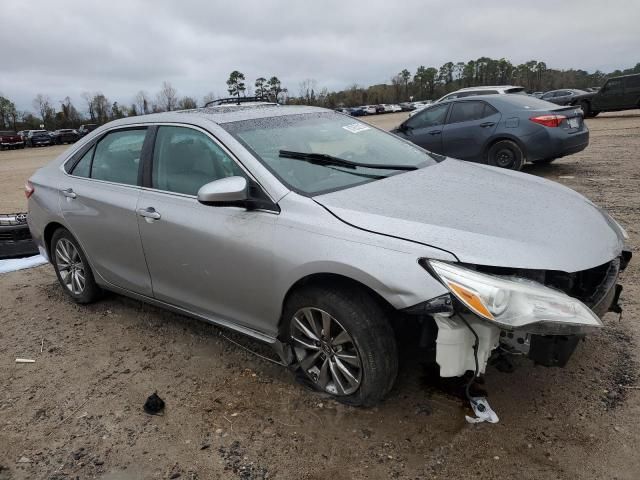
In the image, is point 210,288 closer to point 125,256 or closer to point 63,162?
point 125,256

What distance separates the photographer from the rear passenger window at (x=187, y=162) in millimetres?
3252

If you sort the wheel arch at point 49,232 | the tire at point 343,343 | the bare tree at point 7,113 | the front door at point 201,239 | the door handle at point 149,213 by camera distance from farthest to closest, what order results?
the bare tree at point 7,113 < the wheel arch at point 49,232 < the door handle at point 149,213 < the front door at point 201,239 < the tire at point 343,343

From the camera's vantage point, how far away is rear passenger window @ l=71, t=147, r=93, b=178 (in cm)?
429

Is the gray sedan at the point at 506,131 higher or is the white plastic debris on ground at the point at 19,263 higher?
the gray sedan at the point at 506,131

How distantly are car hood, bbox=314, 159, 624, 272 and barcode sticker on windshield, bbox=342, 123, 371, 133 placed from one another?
0.75 metres

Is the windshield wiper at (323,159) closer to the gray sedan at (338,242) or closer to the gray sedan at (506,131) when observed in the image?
the gray sedan at (338,242)

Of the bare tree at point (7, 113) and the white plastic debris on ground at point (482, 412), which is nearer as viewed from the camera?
the white plastic debris on ground at point (482, 412)

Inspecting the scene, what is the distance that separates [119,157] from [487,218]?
283 cm

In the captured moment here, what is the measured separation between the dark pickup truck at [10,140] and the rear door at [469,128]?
132ft

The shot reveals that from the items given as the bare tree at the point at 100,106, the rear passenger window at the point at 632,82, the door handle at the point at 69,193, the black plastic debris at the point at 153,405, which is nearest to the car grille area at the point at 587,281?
the black plastic debris at the point at 153,405

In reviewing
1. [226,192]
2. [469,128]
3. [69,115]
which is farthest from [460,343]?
[69,115]

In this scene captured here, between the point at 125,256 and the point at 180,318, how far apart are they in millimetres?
745

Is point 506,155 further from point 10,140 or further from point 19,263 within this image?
point 10,140

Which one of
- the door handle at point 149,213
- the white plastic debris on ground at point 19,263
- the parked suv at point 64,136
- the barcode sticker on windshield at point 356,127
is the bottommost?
the parked suv at point 64,136
